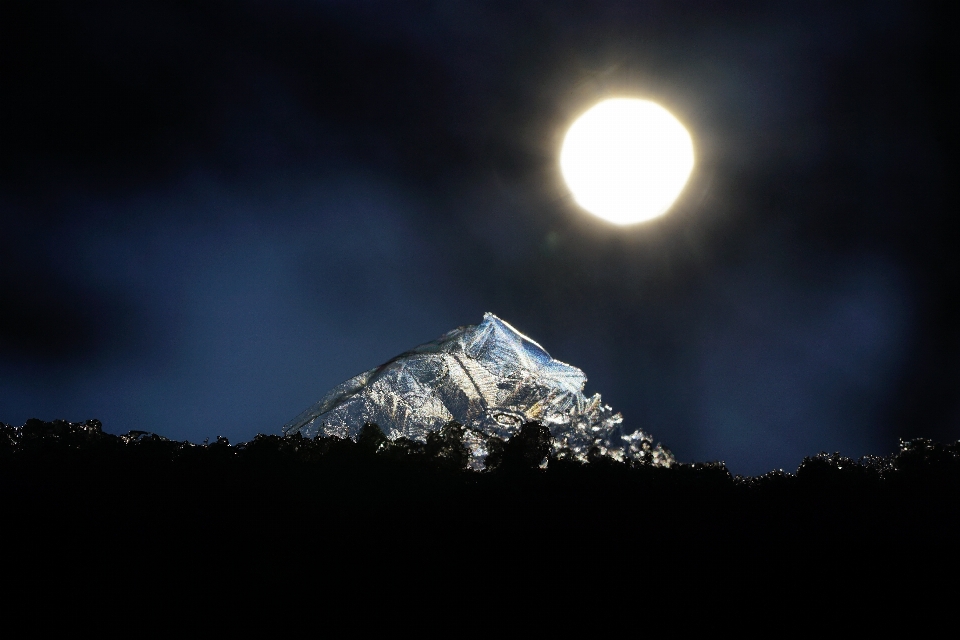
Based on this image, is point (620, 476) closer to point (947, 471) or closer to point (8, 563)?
point (947, 471)

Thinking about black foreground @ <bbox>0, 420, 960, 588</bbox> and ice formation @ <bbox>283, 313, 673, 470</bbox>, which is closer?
black foreground @ <bbox>0, 420, 960, 588</bbox>

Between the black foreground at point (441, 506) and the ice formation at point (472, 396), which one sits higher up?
the ice formation at point (472, 396)

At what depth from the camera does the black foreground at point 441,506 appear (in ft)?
44.9

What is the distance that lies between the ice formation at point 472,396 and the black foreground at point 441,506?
13616 millimetres

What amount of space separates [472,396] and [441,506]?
56.5ft

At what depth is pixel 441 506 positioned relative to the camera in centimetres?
1525

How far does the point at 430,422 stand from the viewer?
3136cm

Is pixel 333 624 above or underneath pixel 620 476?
underneath

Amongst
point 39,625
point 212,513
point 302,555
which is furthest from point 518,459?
point 39,625

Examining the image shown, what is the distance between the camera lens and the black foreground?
13.7 meters

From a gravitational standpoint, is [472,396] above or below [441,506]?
above

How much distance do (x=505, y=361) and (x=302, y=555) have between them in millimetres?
21175

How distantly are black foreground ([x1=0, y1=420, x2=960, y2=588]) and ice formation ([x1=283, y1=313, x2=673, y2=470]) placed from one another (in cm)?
1362

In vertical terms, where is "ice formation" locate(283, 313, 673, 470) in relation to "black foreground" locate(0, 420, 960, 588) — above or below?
above
